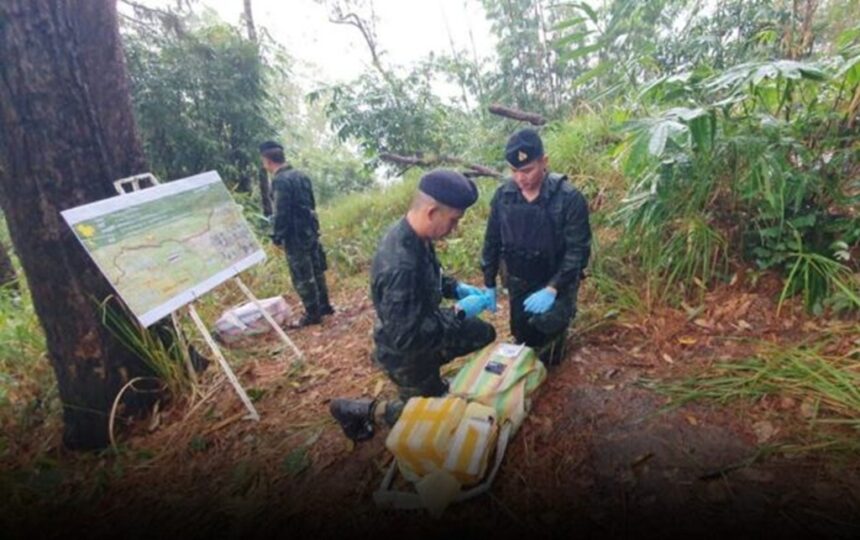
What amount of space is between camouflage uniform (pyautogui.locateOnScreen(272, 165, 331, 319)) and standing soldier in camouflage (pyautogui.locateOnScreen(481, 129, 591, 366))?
2387 millimetres

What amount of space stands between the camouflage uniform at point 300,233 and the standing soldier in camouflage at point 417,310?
7.65ft

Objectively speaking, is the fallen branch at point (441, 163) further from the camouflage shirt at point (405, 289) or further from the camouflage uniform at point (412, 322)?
the camouflage shirt at point (405, 289)

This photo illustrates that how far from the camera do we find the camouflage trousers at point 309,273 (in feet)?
15.6

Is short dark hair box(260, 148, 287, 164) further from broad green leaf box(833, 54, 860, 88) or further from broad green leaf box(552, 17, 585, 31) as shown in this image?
broad green leaf box(833, 54, 860, 88)

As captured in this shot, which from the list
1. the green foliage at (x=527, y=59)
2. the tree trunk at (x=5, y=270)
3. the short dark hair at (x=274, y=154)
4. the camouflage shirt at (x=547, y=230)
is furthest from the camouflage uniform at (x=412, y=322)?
the green foliage at (x=527, y=59)

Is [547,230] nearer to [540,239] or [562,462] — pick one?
[540,239]

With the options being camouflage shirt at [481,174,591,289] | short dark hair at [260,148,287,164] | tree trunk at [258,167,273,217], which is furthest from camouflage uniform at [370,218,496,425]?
tree trunk at [258,167,273,217]

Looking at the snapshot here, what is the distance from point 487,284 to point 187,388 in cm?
234

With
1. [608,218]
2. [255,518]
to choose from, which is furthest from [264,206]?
[255,518]

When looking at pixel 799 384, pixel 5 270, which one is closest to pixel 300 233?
pixel 799 384

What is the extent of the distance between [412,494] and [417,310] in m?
0.86

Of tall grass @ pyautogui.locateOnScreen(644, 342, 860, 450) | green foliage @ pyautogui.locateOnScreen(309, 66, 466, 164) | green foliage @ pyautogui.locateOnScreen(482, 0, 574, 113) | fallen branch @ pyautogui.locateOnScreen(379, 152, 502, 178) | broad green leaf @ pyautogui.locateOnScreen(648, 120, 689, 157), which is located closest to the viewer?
tall grass @ pyautogui.locateOnScreen(644, 342, 860, 450)

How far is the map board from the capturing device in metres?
2.65

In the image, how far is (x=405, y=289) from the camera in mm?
2205
